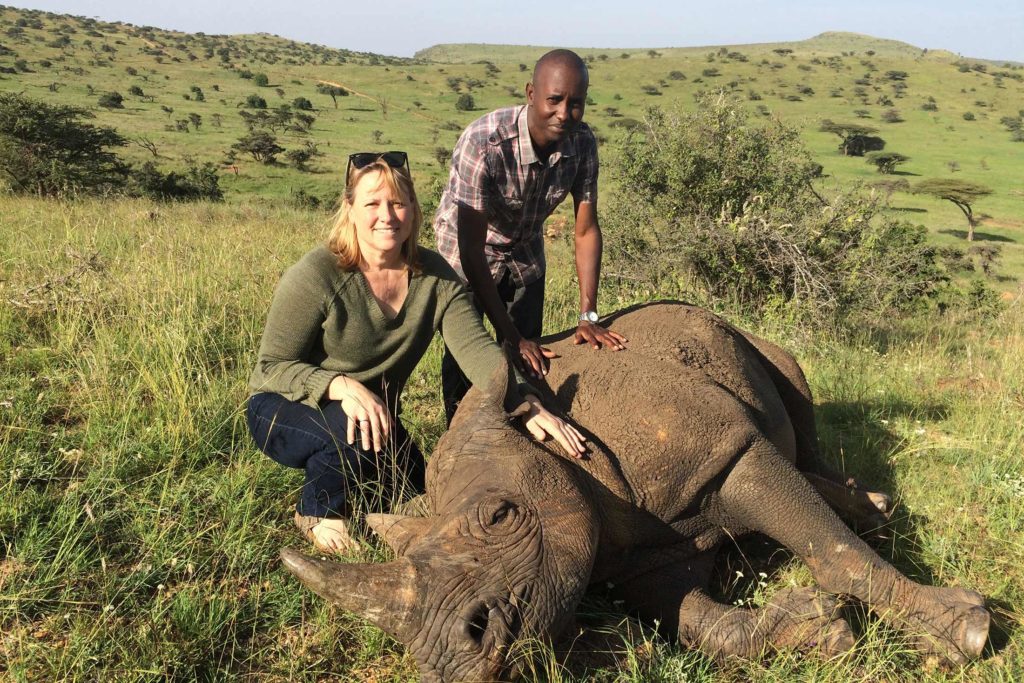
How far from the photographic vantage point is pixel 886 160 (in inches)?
1453

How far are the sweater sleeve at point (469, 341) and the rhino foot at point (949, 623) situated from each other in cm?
176

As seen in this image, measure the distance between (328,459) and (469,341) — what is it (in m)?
0.84

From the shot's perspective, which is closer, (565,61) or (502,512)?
(502,512)

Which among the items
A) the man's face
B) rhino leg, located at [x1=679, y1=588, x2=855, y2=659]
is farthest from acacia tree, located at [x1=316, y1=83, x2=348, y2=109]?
rhino leg, located at [x1=679, y1=588, x2=855, y2=659]

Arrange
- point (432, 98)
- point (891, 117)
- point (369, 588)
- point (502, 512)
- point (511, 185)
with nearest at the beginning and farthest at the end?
point (369, 588) < point (502, 512) < point (511, 185) < point (891, 117) < point (432, 98)

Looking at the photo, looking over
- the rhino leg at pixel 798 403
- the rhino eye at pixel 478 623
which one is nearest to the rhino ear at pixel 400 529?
the rhino eye at pixel 478 623

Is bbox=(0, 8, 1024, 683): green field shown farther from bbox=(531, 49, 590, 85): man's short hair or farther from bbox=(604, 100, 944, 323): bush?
bbox=(531, 49, 590, 85): man's short hair

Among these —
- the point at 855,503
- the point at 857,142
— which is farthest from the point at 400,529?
the point at 857,142

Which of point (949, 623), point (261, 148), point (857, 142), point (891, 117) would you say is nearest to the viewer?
point (949, 623)

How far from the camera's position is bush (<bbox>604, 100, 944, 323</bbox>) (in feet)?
25.3

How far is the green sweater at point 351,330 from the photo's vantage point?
3.40m

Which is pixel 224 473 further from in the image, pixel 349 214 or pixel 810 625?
pixel 810 625

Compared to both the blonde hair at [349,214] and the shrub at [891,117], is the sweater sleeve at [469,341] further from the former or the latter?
the shrub at [891,117]

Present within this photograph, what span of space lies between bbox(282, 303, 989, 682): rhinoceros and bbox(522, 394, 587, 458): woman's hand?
5 centimetres
